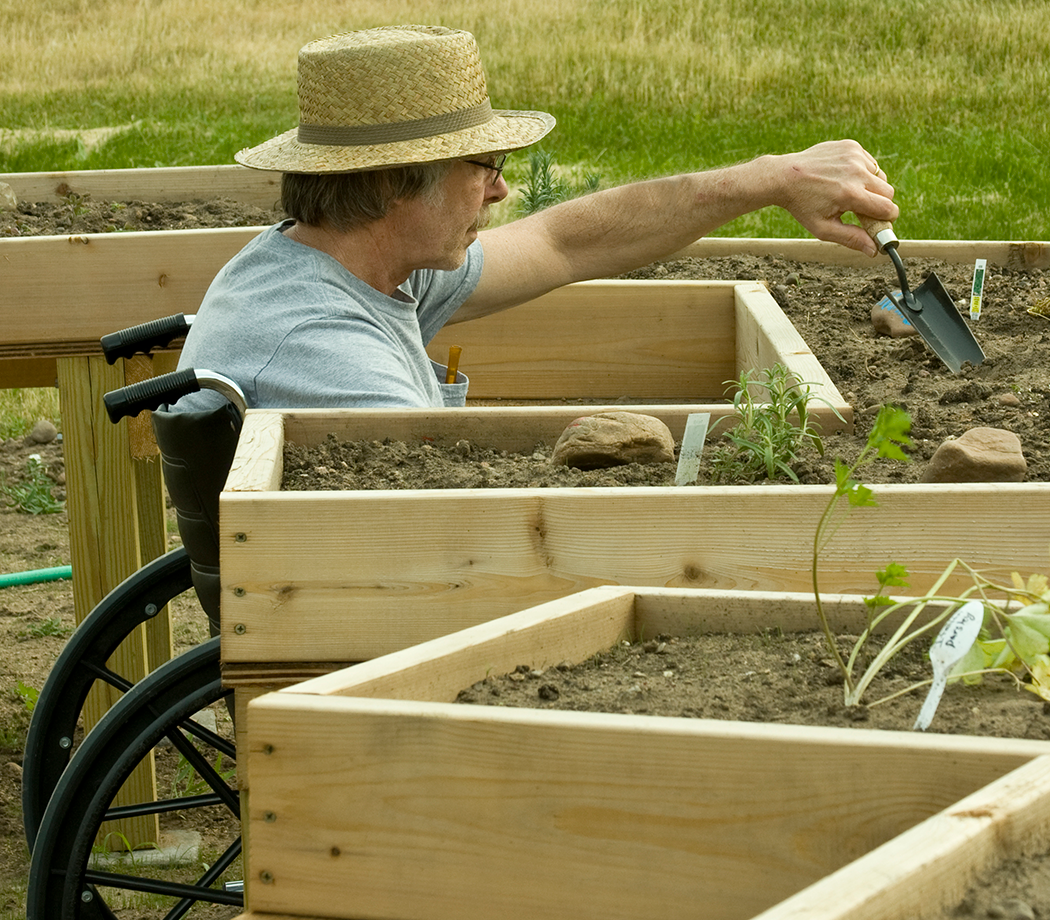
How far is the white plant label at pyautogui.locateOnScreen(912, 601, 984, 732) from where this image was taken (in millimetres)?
1260

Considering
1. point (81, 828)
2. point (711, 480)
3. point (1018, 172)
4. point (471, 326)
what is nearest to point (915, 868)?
point (711, 480)

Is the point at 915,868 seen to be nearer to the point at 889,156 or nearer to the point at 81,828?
the point at 81,828

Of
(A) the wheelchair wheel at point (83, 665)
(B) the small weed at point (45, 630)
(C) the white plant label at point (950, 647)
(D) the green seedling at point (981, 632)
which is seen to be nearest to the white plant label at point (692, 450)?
(D) the green seedling at point (981, 632)

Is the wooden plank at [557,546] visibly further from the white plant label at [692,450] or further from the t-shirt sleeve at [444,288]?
the t-shirt sleeve at [444,288]

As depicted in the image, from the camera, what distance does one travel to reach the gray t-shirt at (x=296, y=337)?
234 cm

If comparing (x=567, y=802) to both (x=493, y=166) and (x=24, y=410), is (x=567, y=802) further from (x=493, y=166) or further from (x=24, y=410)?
A: (x=24, y=410)

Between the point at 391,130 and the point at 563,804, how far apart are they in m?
1.63

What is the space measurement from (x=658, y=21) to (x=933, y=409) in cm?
1032

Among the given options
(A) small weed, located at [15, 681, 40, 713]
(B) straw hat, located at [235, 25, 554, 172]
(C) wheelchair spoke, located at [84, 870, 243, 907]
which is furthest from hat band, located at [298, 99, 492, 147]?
(A) small weed, located at [15, 681, 40, 713]

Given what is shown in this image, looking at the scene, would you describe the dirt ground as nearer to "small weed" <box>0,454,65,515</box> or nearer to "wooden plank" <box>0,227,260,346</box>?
"small weed" <box>0,454,65,515</box>

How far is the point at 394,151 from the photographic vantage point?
8.18ft

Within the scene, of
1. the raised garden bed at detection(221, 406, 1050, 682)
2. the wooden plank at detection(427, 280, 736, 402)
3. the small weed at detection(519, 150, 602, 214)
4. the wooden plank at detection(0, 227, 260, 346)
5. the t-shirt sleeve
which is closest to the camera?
the raised garden bed at detection(221, 406, 1050, 682)

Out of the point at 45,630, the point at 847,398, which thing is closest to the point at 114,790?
the point at 847,398

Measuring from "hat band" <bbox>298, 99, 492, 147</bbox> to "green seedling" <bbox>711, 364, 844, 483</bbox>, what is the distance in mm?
847
